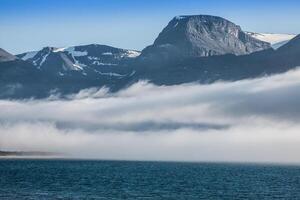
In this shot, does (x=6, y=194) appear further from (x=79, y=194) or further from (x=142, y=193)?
(x=142, y=193)

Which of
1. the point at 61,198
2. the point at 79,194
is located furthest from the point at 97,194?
the point at 61,198

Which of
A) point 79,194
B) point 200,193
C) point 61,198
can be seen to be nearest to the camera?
point 61,198

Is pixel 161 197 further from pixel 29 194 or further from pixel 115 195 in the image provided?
pixel 29 194

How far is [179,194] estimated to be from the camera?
633 feet

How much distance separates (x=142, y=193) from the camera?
19175cm

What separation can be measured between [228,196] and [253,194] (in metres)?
9.73

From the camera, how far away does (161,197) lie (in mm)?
182750

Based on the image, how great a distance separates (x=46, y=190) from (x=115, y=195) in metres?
21.8

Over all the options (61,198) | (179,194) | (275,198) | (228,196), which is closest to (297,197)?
(275,198)

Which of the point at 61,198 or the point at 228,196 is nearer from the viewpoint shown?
the point at 61,198

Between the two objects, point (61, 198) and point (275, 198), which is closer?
point (61, 198)

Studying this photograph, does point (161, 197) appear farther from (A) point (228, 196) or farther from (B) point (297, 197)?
(B) point (297, 197)

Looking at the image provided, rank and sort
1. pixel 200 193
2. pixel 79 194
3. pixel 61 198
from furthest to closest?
pixel 200 193 → pixel 79 194 → pixel 61 198

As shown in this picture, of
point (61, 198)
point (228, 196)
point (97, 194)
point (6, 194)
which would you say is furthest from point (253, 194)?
point (6, 194)
